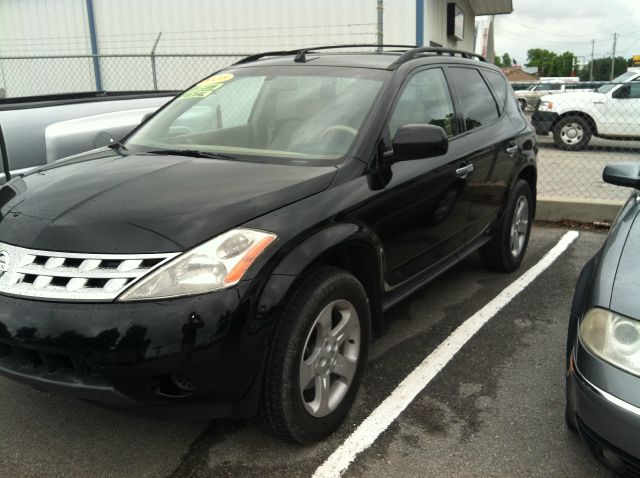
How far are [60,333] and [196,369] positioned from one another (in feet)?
1.62

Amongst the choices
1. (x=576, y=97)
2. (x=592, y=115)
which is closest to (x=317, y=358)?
(x=592, y=115)

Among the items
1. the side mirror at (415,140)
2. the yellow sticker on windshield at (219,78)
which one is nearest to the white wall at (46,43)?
the yellow sticker on windshield at (219,78)

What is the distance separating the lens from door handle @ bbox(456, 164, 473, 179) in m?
3.82

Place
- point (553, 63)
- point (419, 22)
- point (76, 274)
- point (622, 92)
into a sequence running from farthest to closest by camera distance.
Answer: point (553, 63)
point (622, 92)
point (419, 22)
point (76, 274)

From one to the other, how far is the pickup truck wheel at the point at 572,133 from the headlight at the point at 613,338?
1308 cm

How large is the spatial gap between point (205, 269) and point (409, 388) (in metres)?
1.50

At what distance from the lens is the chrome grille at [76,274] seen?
7.16ft

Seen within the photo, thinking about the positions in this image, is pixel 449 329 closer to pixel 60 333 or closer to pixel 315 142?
pixel 315 142

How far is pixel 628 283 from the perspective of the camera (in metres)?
2.26

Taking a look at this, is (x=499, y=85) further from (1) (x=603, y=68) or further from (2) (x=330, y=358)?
(1) (x=603, y=68)

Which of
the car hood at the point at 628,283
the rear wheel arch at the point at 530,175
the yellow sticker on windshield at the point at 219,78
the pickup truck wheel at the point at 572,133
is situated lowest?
the pickup truck wheel at the point at 572,133

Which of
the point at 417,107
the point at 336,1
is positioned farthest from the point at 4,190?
the point at 336,1

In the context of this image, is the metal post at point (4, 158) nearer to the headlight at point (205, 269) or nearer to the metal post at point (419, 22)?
the headlight at point (205, 269)

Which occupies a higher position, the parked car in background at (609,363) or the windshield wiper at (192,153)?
the windshield wiper at (192,153)
